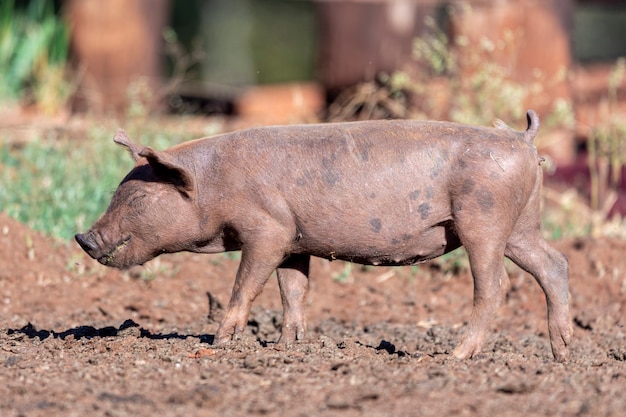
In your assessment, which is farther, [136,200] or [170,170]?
[136,200]

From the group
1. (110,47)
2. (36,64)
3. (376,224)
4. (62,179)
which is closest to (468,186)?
(376,224)

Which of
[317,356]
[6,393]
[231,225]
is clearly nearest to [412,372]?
[317,356]

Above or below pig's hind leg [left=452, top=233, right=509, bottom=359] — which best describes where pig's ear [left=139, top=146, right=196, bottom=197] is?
above

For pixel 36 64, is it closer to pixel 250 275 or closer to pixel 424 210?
pixel 250 275

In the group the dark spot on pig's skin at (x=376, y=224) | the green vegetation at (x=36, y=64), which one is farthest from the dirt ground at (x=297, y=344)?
the green vegetation at (x=36, y=64)

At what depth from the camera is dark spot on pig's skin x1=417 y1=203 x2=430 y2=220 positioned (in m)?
4.89

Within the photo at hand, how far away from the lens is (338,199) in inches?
193

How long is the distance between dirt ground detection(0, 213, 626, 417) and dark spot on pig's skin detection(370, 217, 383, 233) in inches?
21.7

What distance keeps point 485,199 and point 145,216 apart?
5.19 ft

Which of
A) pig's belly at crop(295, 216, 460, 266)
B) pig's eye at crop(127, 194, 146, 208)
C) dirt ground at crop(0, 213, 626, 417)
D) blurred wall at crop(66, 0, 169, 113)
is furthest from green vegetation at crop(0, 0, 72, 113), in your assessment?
pig's belly at crop(295, 216, 460, 266)

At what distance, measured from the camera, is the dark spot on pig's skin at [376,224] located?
193 inches

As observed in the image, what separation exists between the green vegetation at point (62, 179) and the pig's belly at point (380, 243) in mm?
2544

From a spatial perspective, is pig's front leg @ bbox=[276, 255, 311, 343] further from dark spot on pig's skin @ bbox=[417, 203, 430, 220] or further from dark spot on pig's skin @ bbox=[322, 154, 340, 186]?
dark spot on pig's skin @ bbox=[417, 203, 430, 220]

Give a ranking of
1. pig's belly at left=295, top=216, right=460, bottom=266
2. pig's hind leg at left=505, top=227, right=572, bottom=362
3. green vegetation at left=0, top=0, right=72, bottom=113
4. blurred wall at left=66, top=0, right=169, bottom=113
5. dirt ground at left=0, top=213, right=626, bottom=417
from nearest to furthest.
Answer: dirt ground at left=0, top=213, right=626, bottom=417, pig's belly at left=295, top=216, right=460, bottom=266, pig's hind leg at left=505, top=227, right=572, bottom=362, green vegetation at left=0, top=0, right=72, bottom=113, blurred wall at left=66, top=0, right=169, bottom=113
